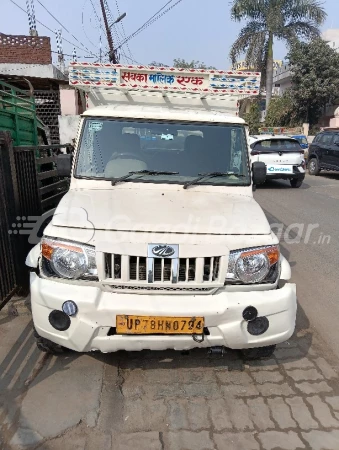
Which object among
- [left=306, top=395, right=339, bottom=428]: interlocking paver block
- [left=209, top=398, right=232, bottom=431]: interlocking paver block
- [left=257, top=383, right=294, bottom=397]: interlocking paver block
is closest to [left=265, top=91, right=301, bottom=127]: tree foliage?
[left=257, top=383, right=294, bottom=397]: interlocking paver block

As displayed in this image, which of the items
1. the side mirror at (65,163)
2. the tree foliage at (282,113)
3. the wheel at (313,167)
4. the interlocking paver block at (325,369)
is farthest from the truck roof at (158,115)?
the tree foliage at (282,113)

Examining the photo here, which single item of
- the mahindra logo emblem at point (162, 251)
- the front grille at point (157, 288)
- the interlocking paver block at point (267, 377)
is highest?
the mahindra logo emblem at point (162, 251)

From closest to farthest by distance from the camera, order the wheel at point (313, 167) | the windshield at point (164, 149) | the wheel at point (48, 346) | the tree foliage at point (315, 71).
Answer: the wheel at point (48, 346)
the windshield at point (164, 149)
the wheel at point (313, 167)
the tree foliage at point (315, 71)

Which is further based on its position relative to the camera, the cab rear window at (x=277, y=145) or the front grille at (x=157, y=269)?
the cab rear window at (x=277, y=145)

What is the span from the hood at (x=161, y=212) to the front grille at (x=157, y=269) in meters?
0.21

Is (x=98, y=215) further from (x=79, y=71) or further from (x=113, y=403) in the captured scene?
(x=79, y=71)

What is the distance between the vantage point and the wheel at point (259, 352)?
120 inches

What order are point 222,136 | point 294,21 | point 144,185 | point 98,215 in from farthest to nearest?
point 294,21 < point 222,136 < point 144,185 < point 98,215

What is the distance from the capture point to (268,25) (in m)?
25.6

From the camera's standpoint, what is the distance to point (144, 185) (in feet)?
11.7

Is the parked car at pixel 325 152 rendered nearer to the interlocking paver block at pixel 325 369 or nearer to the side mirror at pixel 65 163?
the interlocking paver block at pixel 325 369

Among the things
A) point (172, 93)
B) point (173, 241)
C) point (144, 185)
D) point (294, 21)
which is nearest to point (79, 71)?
point (172, 93)

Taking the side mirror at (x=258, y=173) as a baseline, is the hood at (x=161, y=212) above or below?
below

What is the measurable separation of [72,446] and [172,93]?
3.63m
